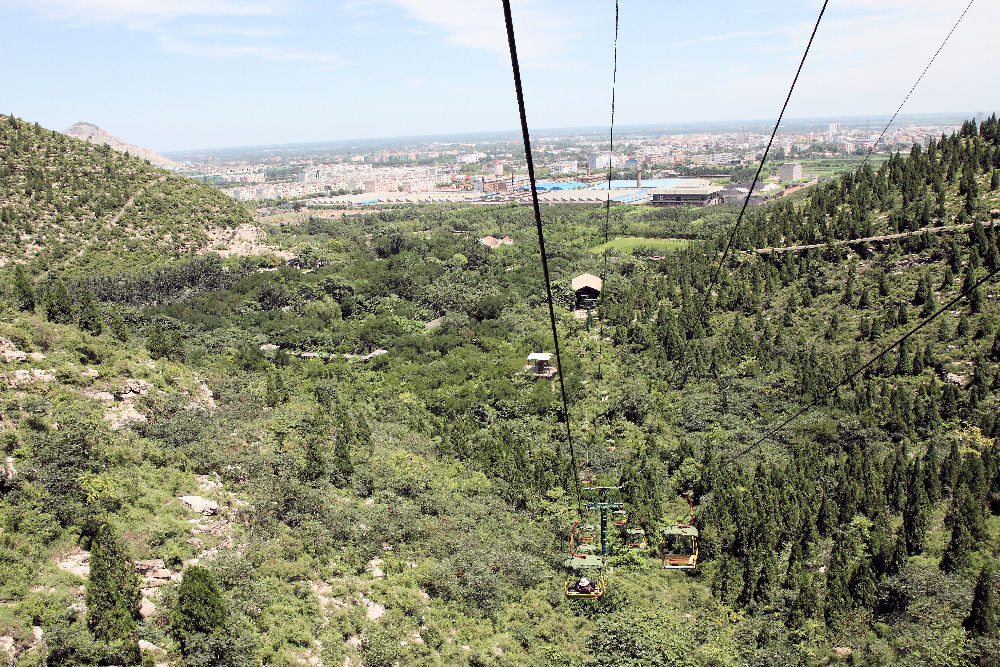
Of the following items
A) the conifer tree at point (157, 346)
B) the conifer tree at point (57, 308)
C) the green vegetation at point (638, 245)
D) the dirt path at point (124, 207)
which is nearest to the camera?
the conifer tree at point (57, 308)

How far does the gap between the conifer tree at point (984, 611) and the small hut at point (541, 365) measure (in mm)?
18050

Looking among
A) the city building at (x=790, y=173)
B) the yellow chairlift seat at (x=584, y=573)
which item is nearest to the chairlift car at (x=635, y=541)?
the yellow chairlift seat at (x=584, y=573)

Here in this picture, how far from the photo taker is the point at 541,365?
30.9 metres

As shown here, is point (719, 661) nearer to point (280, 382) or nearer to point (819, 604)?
point (819, 604)

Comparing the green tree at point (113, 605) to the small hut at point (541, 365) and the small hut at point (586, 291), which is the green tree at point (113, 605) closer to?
the small hut at point (541, 365)

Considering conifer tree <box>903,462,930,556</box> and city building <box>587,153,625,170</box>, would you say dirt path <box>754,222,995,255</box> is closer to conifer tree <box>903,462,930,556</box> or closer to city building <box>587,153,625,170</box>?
conifer tree <box>903,462,930,556</box>

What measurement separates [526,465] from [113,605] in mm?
11783

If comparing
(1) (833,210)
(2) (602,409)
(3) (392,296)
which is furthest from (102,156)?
(1) (833,210)

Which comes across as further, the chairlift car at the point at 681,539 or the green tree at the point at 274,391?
the green tree at the point at 274,391

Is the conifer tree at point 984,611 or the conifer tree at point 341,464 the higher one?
the conifer tree at point 341,464

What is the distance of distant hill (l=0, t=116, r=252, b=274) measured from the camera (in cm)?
4144

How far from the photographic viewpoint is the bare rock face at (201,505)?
1507 cm

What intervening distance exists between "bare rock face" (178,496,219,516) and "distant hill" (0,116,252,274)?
30841mm

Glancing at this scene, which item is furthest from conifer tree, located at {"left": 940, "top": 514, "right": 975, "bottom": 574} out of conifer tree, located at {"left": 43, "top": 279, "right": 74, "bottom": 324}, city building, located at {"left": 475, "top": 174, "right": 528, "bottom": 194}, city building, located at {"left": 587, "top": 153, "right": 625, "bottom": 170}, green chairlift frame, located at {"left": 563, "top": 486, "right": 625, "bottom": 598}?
city building, located at {"left": 587, "top": 153, "right": 625, "bottom": 170}
